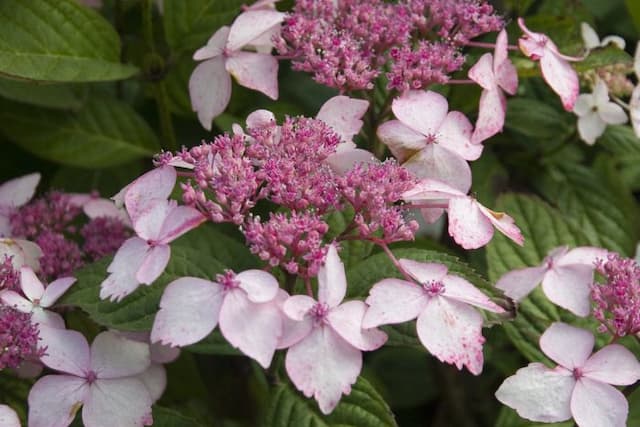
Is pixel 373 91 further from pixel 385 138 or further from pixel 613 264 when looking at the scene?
pixel 613 264

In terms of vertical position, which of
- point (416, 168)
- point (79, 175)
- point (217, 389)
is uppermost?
point (416, 168)

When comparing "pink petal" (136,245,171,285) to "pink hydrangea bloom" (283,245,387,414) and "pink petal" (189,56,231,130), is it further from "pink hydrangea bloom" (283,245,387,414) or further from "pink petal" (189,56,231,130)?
"pink petal" (189,56,231,130)

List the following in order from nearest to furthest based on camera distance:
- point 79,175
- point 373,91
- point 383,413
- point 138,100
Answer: point 383,413 → point 373,91 → point 79,175 → point 138,100

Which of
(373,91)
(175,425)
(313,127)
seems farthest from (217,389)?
(313,127)

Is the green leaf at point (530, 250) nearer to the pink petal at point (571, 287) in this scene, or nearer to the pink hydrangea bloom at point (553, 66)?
the pink petal at point (571, 287)

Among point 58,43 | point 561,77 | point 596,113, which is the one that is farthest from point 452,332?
point 58,43

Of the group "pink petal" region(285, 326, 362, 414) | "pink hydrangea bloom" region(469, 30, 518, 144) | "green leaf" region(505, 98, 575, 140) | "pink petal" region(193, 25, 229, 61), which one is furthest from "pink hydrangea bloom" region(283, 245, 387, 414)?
"green leaf" region(505, 98, 575, 140)

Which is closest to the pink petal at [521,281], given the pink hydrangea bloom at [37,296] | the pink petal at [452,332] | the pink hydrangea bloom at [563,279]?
the pink hydrangea bloom at [563,279]
